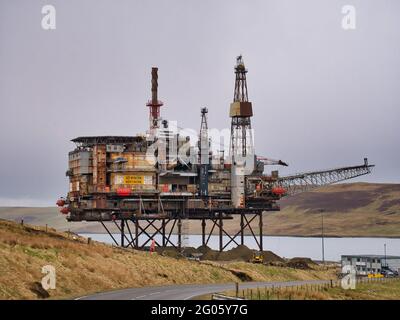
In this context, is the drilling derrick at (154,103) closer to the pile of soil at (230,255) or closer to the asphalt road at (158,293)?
the pile of soil at (230,255)

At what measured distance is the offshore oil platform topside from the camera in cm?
11850

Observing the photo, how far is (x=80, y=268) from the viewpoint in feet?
219

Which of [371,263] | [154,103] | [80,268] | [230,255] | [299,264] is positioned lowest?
[371,263]

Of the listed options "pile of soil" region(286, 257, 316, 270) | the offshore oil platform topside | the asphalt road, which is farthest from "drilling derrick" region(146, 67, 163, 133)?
the asphalt road

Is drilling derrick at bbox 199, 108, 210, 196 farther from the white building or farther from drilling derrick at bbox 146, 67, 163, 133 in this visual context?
the white building

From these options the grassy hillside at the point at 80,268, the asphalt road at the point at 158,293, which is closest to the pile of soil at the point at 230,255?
the grassy hillside at the point at 80,268

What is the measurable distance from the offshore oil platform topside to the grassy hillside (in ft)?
95.4

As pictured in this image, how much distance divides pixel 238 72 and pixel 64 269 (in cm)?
7835

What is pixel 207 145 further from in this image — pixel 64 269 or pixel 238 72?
pixel 64 269

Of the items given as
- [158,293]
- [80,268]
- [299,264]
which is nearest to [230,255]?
[299,264]

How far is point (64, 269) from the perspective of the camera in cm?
6469

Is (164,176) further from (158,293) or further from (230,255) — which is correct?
(158,293)

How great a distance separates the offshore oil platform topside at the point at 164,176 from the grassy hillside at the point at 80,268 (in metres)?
29.1

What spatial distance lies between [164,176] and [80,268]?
5591 centimetres
